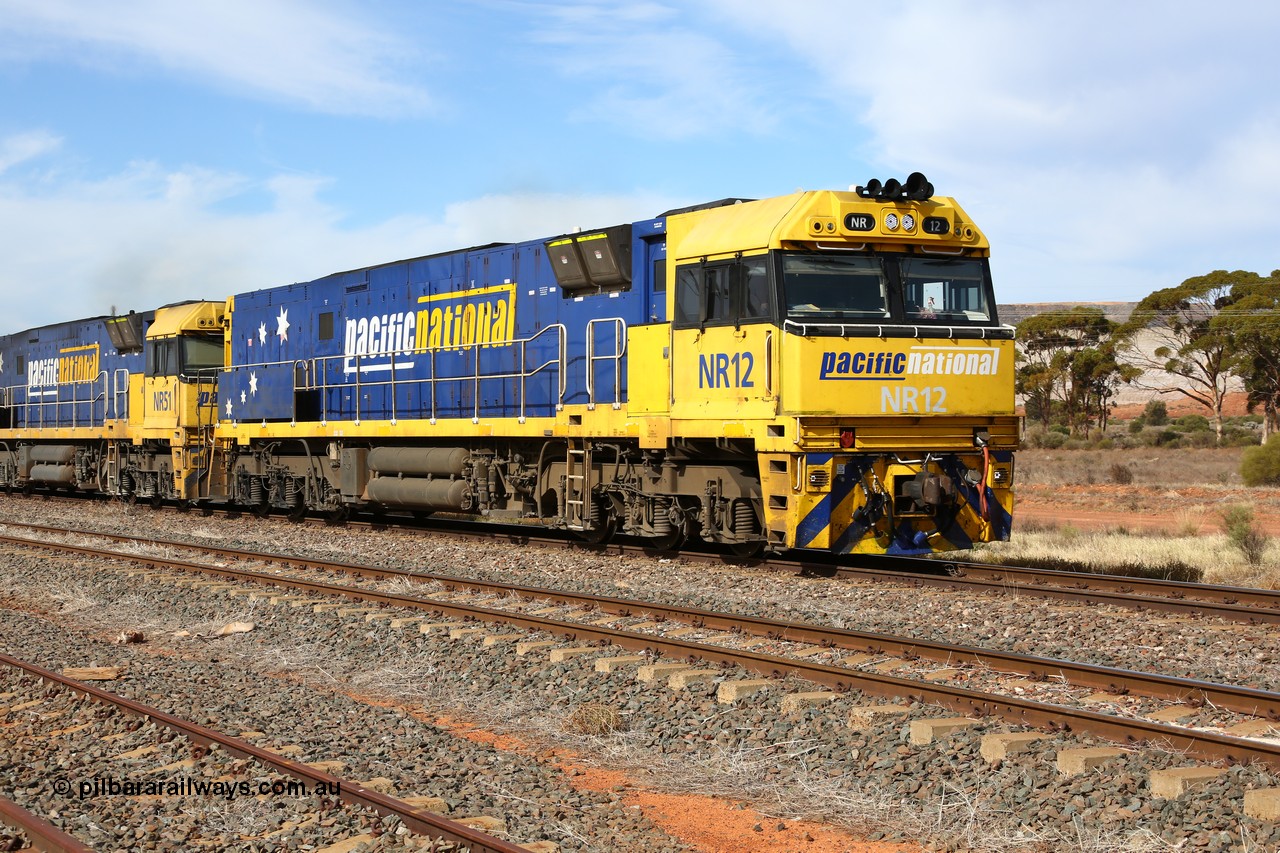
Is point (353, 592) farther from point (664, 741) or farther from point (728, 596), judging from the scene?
point (664, 741)

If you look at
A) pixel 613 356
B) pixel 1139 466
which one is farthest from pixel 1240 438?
pixel 613 356

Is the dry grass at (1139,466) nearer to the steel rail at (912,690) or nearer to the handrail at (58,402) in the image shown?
the handrail at (58,402)

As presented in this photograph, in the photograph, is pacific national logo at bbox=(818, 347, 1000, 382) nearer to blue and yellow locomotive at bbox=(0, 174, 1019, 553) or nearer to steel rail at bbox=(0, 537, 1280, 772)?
blue and yellow locomotive at bbox=(0, 174, 1019, 553)

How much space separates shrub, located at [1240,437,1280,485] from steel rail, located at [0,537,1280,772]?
2681 centimetres

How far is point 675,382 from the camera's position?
44.2ft

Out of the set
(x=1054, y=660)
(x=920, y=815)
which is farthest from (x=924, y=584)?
(x=920, y=815)

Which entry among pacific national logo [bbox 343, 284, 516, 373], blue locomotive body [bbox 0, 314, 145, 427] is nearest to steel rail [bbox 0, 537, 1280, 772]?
pacific national logo [bbox 343, 284, 516, 373]

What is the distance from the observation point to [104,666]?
367 inches

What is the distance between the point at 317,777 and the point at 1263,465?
3094cm

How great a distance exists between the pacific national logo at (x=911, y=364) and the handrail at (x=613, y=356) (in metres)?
3.35

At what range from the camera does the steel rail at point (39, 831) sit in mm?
5027

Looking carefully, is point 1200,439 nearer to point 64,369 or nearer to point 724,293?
point 64,369

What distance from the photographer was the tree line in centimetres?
5080

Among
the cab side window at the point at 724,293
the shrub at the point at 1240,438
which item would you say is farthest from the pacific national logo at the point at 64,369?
the shrub at the point at 1240,438
